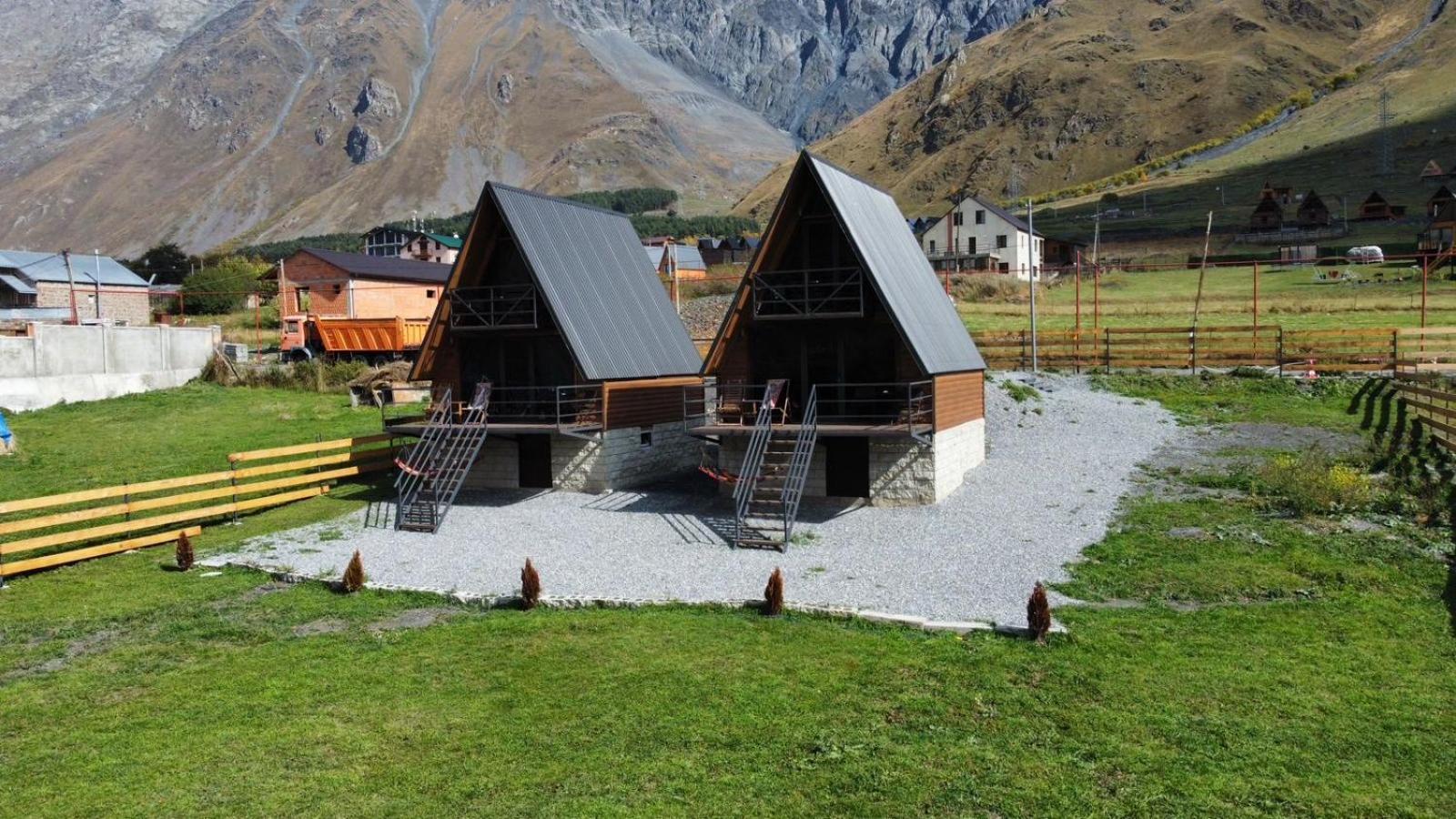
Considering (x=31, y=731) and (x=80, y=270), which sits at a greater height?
(x=80, y=270)

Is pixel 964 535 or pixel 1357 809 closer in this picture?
pixel 1357 809

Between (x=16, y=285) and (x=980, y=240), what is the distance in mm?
77148

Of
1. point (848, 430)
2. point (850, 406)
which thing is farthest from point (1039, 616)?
point (850, 406)

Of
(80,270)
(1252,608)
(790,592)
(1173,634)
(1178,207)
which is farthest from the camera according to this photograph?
(1178,207)

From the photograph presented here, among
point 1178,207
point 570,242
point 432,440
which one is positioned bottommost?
point 432,440

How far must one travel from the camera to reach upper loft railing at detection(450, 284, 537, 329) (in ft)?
91.0

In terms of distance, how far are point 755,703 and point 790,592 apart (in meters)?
5.02

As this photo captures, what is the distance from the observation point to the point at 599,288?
1156 inches

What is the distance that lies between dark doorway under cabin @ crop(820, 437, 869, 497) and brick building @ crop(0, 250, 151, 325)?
56.8 metres

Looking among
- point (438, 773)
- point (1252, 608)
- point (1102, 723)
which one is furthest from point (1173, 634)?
point (438, 773)

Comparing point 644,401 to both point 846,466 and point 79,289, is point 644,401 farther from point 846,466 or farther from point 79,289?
point 79,289

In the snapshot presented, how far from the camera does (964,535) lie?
21.2m

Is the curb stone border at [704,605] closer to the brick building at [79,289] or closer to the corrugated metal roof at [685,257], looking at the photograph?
the brick building at [79,289]

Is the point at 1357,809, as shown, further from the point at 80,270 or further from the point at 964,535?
the point at 80,270
